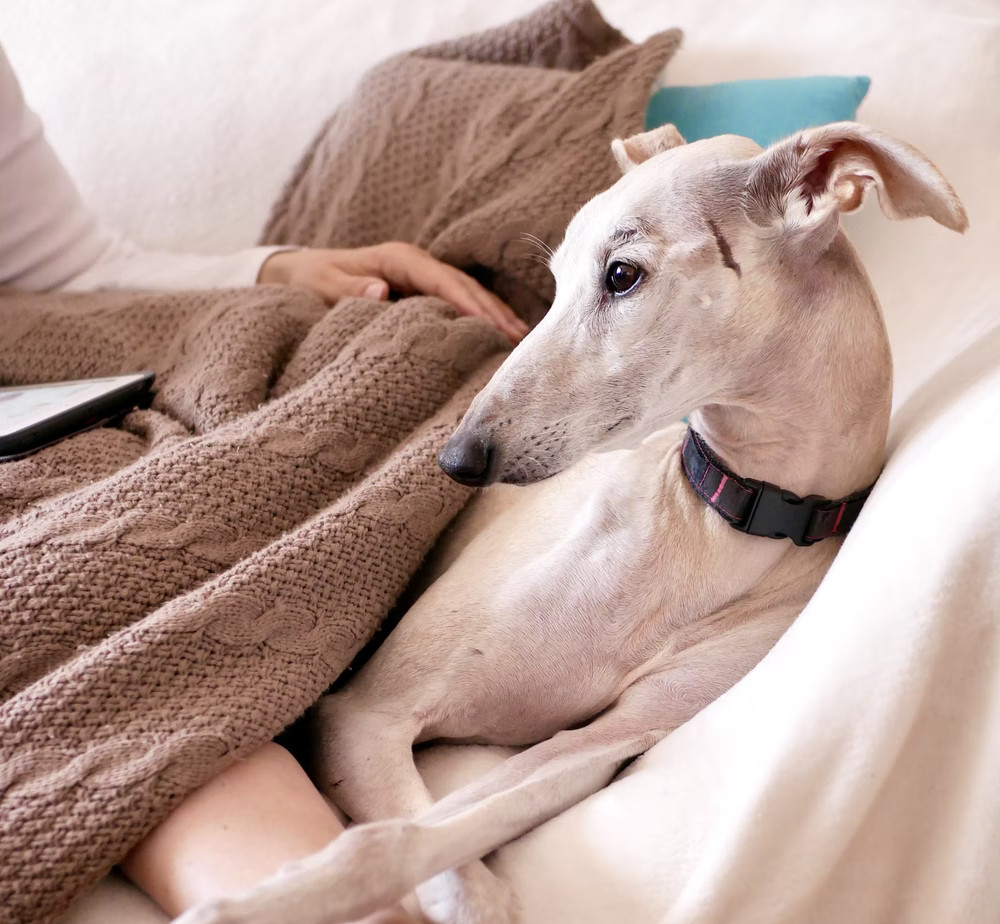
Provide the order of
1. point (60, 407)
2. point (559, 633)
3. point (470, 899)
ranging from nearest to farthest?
point (470, 899)
point (559, 633)
point (60, 407)

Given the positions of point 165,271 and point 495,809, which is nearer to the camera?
point 495,809

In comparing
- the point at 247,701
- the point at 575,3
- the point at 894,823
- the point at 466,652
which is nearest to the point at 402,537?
the point at 466,652

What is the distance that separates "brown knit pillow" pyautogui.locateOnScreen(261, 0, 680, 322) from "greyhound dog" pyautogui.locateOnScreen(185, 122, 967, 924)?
0.47 m

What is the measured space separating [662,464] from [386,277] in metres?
0.69

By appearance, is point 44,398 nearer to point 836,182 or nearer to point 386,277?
point 386,277

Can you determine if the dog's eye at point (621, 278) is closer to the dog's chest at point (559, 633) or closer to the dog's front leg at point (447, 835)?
the dog's chest at point (559, 633)

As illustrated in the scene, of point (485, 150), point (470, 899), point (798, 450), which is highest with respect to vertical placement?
point (485, 150)

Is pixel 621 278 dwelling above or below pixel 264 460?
above

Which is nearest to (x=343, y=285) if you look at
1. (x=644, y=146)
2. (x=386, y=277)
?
(x=386, y=277)

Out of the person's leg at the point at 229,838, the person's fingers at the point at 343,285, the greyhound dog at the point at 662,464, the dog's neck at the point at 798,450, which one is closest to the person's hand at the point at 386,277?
the person's fingers at the point at 343,285

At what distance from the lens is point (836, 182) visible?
0.89 m

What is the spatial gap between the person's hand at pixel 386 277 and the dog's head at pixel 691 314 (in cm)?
54

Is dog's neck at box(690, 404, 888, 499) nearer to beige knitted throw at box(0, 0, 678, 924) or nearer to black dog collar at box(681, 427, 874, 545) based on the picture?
black dog collar at box(681, 427, 874, 545)

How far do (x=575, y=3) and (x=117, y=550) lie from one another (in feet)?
4.08
